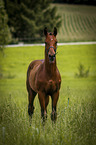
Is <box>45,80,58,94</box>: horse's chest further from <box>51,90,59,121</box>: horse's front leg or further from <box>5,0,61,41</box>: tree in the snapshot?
<box>5,0,61,41</box>: tree

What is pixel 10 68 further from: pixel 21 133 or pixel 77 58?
pixel 21 133

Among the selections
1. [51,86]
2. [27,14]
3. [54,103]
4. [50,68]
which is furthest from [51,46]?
[27,14]

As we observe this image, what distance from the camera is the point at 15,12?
75.6 ft

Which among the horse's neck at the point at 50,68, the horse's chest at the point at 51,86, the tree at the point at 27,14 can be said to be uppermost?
the tree at the point at 27,14

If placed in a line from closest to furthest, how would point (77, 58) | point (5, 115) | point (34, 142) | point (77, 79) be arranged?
point (34, 142)
point (5, 115)
point (77, 79)
point (77, 58)

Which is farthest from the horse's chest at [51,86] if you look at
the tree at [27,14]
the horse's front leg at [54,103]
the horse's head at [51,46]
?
the tree at [27,14]

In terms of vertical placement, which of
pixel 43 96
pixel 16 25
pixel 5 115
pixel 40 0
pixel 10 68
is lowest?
pixel 10 68

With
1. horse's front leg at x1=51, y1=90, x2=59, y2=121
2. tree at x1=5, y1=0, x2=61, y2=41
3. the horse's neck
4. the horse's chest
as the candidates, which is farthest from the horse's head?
tree at x1=5, y1=0, x2=61, y2=41

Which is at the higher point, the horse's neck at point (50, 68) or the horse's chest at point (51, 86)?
the horse's neck at point (50, 68)

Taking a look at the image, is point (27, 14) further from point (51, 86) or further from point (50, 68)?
point (51, 86)

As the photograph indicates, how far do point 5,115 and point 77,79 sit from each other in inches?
542

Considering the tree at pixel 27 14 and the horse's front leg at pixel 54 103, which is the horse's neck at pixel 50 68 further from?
the tree at pixel 27 14

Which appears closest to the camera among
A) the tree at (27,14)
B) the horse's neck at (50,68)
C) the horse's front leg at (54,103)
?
the horse's neck at (50,68)

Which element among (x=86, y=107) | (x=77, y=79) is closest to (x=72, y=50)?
(x=77, y=79)
